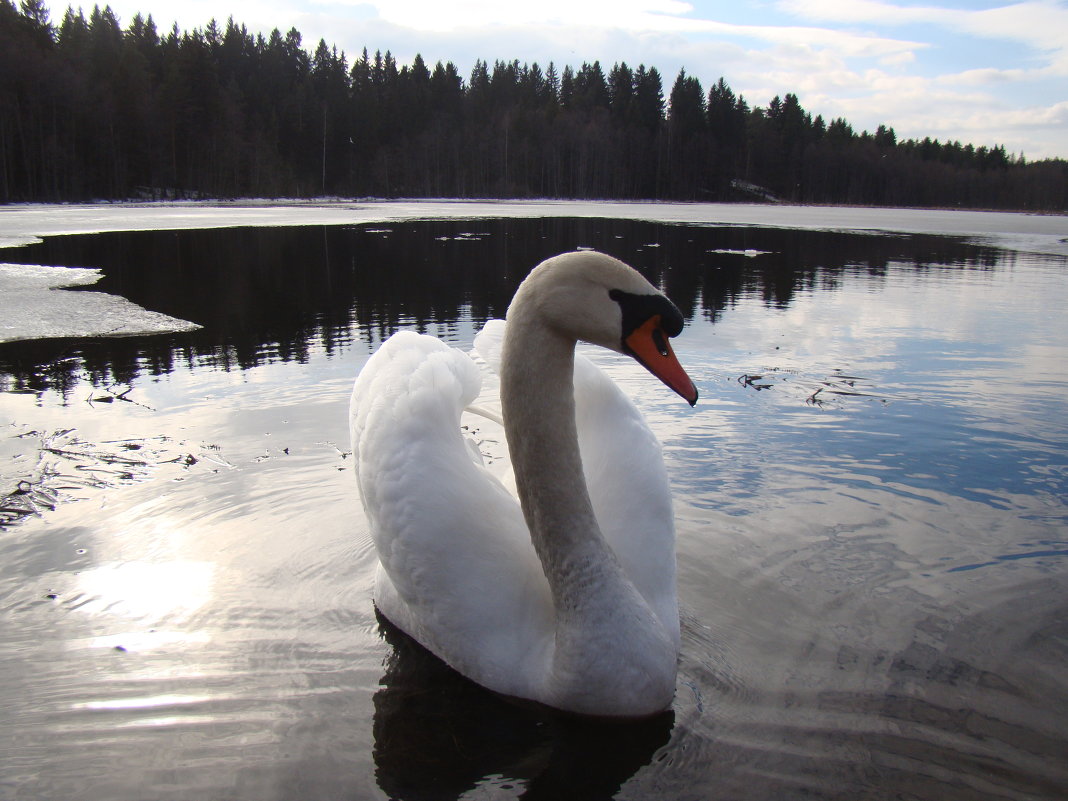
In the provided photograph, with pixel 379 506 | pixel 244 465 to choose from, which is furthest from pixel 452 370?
pixel 244 465

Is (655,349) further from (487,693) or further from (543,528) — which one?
(487,693)

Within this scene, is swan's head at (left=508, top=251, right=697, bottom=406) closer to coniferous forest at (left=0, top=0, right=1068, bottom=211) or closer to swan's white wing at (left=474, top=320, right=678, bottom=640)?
swan's white wing at (left=474, top=320, right=678, bottom=640)

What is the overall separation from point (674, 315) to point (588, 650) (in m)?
1.09

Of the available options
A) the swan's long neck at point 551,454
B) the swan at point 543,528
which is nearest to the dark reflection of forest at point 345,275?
the swan at point 543,528

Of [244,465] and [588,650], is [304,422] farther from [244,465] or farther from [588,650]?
[588,650]

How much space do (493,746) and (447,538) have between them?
2.24 ft

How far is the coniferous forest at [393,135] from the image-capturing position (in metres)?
58.8

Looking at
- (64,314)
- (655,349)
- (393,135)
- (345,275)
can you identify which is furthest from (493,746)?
(393,135)

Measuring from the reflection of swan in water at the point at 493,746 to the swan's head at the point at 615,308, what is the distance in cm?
113

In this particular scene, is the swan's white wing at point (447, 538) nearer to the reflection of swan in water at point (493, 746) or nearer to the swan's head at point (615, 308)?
the reflection of swan in water at point (493, 746)

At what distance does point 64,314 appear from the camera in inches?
400

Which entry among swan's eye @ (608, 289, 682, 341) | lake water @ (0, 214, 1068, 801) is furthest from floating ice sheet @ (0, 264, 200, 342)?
swan's eye @ (608, 289, 682, 341)

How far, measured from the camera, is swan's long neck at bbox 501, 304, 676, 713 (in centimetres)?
269

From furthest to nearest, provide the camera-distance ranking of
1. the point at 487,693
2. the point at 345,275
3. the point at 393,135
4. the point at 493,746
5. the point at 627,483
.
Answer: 1. the point at 393,135
2. the point at 345,275
3. the point at 627,483
4. the point at 487,693
5. the point at 493,746
